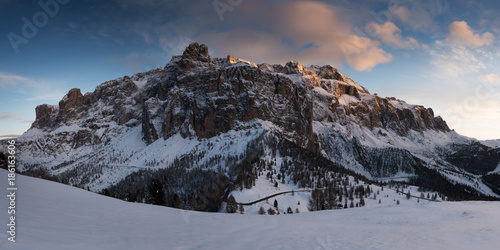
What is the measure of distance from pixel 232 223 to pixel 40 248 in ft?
49.2

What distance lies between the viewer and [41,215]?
42.5 ft

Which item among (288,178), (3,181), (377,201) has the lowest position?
(377,201)

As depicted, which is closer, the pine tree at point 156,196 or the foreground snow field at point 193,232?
the foreground snow field at point 193,232

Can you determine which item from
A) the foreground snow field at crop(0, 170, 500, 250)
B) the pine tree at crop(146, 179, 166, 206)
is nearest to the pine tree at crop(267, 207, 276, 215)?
the pine tree at crop(146, 179, 166, 206)

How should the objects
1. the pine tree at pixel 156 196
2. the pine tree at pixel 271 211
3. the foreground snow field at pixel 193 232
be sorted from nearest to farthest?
the foreground snow field at pixel 193 232, the pine tree at pixel 156 196, the pine tree at pixel 271 211

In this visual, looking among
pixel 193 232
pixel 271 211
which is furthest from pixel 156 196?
pixel 193 232

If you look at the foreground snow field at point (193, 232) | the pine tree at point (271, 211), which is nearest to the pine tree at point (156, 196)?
the pine tree at point (271, 211)

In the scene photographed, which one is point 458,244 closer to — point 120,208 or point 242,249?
point 242,249

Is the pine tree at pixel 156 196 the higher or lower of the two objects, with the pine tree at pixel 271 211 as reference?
higher

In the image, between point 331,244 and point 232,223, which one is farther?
point 232,223

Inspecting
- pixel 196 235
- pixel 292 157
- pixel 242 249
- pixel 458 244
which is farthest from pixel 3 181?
pixel 292 157

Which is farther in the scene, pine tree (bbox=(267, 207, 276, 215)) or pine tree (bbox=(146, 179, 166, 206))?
A: pine tree (bbox=(267, 207, 276, 215))

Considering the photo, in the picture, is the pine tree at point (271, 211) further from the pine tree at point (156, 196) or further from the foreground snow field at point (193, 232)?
the foreground snow field at point (193, 232)

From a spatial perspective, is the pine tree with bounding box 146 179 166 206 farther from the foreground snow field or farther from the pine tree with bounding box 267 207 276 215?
the foreground snow field
